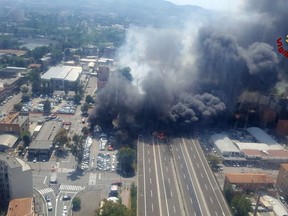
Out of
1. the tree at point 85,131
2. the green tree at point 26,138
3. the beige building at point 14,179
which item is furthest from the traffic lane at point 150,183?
the green tree at point 26,138

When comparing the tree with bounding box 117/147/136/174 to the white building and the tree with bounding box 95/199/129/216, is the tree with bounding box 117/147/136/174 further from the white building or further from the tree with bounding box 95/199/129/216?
the white building

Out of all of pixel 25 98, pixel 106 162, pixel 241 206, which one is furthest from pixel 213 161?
pixel 25 98

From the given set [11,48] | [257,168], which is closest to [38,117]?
[257,168]

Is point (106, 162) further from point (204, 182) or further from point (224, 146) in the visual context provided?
point (224, 146)

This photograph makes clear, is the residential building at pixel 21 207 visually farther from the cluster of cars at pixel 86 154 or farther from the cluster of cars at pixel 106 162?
the cluster of cars at pixel 106 162

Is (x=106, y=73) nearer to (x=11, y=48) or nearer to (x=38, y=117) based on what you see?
(x=38, y=117)

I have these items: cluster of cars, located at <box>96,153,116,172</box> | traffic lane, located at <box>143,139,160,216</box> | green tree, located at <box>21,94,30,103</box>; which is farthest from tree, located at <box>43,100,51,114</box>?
traffic lane, located at <box>143,139,160,216</box>
